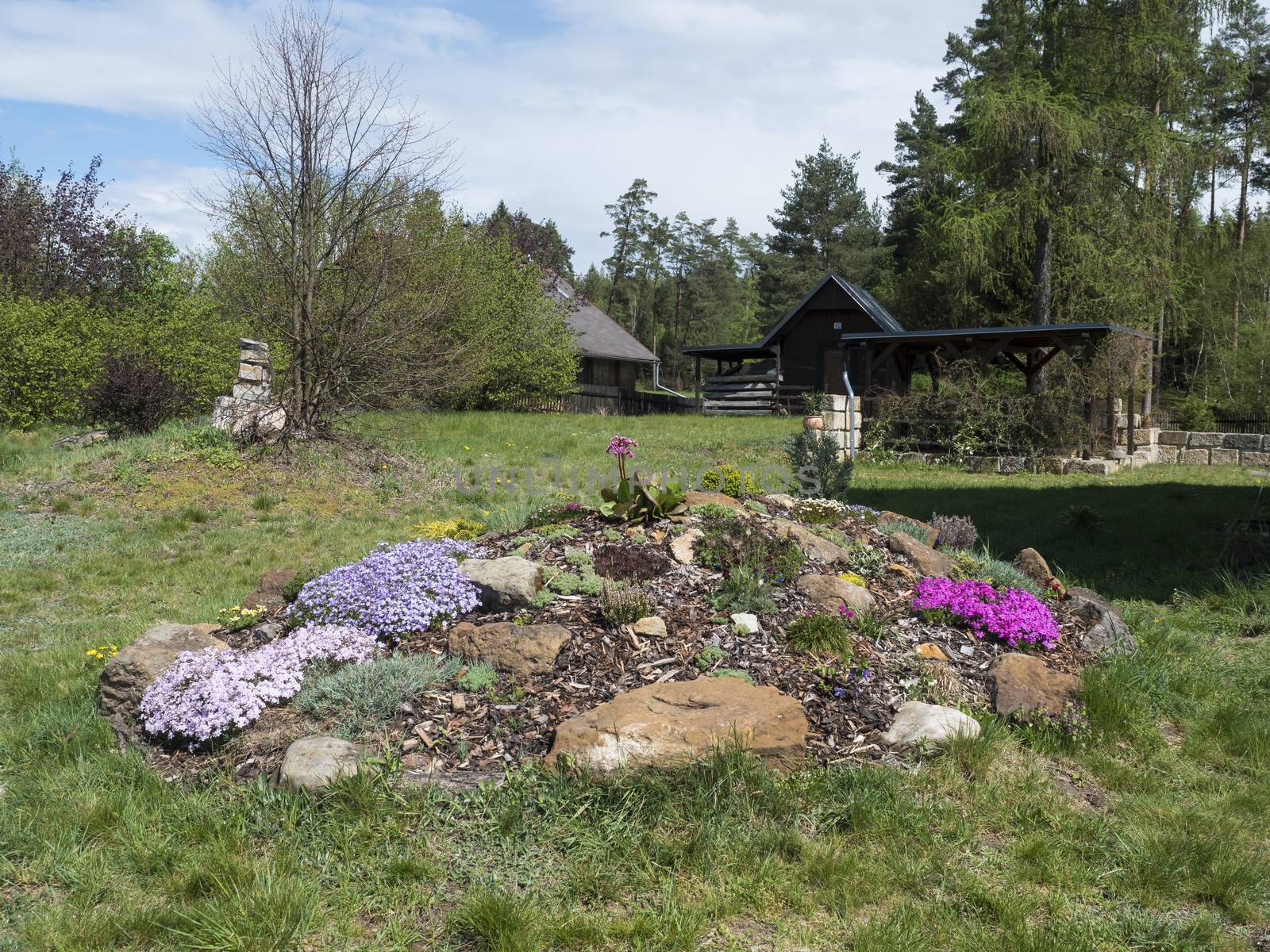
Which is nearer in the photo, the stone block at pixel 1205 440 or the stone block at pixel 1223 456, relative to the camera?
the stone block at pixel 1223 456

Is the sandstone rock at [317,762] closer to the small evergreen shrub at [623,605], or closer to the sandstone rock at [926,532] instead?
the small evergreen shrub at [623,605]

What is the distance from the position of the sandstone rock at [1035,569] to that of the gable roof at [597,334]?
2584cm

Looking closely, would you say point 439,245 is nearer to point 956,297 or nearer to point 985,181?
point 985,181

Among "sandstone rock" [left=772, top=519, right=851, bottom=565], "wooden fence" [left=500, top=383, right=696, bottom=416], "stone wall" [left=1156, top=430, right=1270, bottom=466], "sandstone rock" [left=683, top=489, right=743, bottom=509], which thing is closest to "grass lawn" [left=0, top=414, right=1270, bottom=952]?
"sandstone rock" [left=772, top=519, right=851, bottom=565]

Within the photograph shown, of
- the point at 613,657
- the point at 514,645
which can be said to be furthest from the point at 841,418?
the point at 514,645

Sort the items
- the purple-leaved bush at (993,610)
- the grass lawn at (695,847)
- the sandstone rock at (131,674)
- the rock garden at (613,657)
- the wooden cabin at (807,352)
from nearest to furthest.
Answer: the grass lawn at (695,847) < the rock garden at (613,657) < the sandstone rock at (131,674) < the purple-leaved bush at (993,610) < the wooden cabin at (807,352)

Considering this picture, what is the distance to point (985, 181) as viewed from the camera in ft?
72.5

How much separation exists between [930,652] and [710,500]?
6.71 feet

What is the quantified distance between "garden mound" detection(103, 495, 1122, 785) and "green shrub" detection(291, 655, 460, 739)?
0.06 ft

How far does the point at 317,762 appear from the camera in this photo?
3.46 meters

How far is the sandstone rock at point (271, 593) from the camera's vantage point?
214 inches

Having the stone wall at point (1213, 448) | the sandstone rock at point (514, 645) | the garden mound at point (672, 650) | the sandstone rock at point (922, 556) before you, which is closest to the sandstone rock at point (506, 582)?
the garden mound at point (672, 650)

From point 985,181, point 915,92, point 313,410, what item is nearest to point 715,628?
point 313,410

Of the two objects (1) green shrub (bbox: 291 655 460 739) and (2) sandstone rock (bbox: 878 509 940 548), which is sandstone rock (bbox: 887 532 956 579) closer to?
(2) sandstone rock (bbox: 878 509 940 548)
